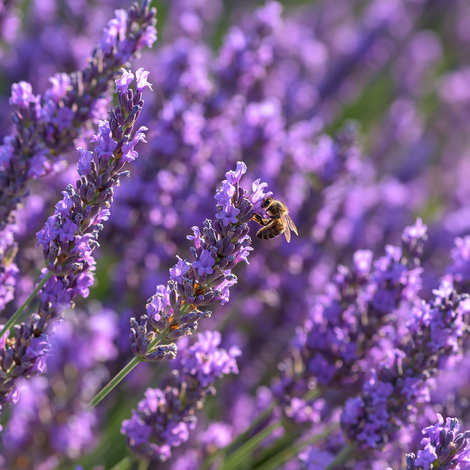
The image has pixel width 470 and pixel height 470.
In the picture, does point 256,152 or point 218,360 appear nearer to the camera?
point 218,360

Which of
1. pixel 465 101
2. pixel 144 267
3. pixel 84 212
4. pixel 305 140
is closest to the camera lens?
pixel 84 212

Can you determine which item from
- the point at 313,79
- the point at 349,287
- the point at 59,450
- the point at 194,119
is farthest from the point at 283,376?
the point at 313,79

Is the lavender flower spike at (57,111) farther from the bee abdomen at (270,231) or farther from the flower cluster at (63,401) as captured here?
the bee abdomen at (270,231)

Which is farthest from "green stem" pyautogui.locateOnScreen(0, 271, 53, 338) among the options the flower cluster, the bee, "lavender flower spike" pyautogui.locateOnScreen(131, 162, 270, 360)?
the bee

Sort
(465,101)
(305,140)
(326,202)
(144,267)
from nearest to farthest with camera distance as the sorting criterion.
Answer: (144,267) → (326,202) → (305,140) → (465,101)

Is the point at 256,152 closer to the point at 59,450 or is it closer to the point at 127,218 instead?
the point at 127,218

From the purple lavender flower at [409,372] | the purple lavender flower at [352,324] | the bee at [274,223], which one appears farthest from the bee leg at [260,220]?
the purple lavender flower at [409,372]

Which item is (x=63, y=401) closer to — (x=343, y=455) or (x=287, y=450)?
(x=287, y=450)
